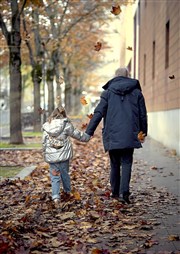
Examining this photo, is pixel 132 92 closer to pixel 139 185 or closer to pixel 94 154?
pixel 139 185

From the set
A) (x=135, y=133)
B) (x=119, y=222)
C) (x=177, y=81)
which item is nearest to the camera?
(x=119, y=222)

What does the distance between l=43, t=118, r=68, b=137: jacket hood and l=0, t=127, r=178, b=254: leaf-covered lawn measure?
3.12 ft

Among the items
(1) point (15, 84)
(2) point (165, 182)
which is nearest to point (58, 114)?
(2) point (165, 182)

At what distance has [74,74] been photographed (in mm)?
53938

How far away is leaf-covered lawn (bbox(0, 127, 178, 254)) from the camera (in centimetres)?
554

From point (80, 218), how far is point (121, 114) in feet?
4.95

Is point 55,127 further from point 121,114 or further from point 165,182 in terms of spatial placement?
point 165,182

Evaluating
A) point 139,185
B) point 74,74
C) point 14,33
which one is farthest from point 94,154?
point 74,74

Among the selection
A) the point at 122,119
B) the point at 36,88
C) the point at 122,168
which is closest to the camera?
the point at 122,119

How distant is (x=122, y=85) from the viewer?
298 inches

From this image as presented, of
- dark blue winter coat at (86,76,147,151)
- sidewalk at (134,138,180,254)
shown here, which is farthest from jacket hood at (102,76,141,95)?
sidewalk at (134,138,180,254)

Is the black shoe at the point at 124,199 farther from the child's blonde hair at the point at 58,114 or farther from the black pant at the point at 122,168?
the child's blonde hair at the point at 58,114

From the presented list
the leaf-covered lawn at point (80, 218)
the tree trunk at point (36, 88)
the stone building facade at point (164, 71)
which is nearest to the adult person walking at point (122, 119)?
the leaf-covered lawn at point (80, 218)

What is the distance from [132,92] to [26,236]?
266 centimetres
